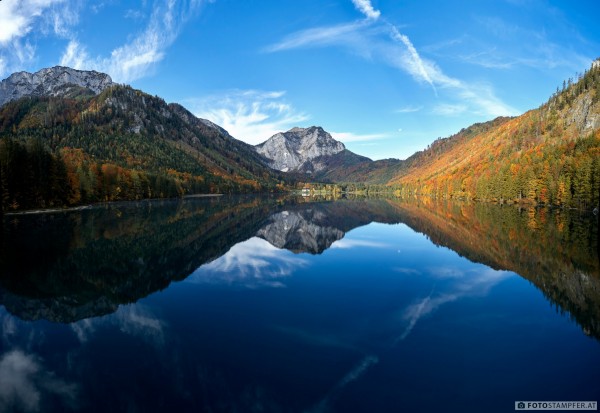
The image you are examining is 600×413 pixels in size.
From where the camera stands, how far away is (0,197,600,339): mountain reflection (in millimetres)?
21469

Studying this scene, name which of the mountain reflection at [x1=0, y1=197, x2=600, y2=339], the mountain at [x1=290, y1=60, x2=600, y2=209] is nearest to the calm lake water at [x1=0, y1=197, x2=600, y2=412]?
the mountain reflection at [x1=0, y1=197, x2=600, y2=339]

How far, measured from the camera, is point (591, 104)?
159 metres

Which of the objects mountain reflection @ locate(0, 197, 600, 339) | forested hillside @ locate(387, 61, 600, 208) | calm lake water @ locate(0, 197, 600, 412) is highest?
forested hillside @ locate(387, 61, 600, 208)

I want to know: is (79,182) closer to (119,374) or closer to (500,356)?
(119,374)

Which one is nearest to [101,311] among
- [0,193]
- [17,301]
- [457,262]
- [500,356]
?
[17,301]

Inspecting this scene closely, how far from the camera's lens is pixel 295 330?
17.0 m

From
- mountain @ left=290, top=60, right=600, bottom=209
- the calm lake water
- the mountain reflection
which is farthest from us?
mountain @ left=290, top=60, right=600, bottom=209

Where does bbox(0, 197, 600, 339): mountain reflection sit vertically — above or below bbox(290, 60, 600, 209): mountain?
below

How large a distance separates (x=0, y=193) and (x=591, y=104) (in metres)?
212

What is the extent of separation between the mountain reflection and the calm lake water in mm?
215

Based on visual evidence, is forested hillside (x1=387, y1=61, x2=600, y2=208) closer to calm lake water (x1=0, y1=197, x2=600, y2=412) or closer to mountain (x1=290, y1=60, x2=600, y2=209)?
mountain (x1=290, y1=60, x2=600, y2=209)

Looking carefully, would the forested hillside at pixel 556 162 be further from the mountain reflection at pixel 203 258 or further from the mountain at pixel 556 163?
the mountain reflection at pixel 203 258

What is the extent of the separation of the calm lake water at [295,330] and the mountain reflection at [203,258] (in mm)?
215

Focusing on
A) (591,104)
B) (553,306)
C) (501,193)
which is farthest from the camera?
(591,104)
